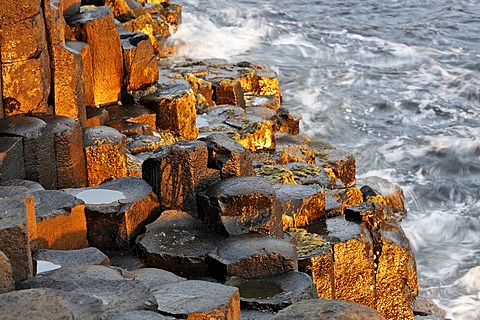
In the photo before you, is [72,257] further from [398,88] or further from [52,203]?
[398,88]

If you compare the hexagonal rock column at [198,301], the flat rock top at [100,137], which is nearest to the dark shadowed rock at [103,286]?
the hexagonal rock column at [198,301]

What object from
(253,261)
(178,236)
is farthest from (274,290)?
(178,236)

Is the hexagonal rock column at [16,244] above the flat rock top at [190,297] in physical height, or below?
above

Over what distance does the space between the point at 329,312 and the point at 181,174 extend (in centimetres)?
298

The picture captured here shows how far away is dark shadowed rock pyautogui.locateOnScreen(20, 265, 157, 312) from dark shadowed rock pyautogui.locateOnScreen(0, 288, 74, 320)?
1.30 feet

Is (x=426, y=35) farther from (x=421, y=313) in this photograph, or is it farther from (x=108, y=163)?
(x=108, y=163)

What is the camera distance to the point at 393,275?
791cm

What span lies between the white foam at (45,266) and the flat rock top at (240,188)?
4.66 feet

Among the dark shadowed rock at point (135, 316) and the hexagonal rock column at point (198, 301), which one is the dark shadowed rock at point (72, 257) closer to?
the hexagonal rock column at point (198, 301)

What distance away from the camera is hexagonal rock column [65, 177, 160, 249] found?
6.45 metres

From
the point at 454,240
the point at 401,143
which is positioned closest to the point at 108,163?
the point at 454,240

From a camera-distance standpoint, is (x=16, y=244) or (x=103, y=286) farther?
(x=16, y=244)

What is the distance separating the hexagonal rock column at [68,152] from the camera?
738cm

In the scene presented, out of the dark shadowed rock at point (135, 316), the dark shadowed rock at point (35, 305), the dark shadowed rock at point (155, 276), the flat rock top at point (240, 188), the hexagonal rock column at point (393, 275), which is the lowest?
the hexagonal rock column at point (393, 275)
